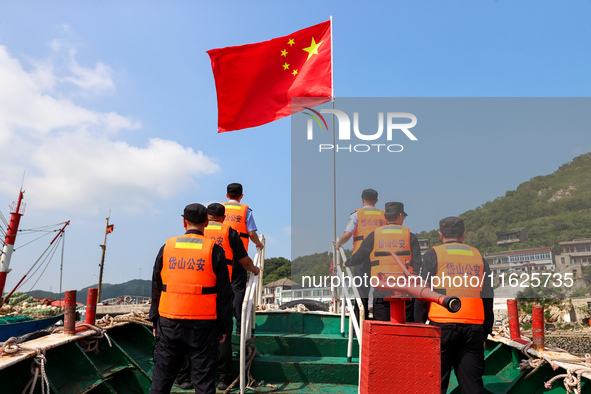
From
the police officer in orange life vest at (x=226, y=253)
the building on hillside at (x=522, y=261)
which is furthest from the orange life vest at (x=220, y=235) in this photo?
the building on hillside at (x=522, y=261)

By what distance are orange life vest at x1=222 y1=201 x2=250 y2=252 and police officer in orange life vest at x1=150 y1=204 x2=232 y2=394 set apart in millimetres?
1421

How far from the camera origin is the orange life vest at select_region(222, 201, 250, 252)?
4.75 meters

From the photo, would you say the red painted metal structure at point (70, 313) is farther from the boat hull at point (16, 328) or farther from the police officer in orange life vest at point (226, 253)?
the boat hull at point (16, 328)

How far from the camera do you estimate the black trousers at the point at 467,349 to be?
327cm

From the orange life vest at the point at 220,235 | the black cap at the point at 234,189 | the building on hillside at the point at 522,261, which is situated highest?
the black cap at the point at 234,189

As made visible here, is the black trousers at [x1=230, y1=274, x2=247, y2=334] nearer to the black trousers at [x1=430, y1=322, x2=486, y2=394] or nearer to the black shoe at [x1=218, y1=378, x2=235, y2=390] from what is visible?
the black shoe at [x1=218, y1=378, x2=235, y2=390]

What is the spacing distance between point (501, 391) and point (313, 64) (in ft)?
24.5

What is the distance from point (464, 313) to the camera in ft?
10.8

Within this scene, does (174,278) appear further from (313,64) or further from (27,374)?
(313,64)

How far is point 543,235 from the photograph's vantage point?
16.5 m

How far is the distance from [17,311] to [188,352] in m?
23.7

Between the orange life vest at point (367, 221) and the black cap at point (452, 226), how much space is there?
186 centimetres

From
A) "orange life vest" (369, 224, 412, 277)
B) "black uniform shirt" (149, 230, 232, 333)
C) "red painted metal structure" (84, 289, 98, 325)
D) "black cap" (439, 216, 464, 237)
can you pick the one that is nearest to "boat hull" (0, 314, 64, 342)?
"red painted metal structure" (84, 289, 98, 325)

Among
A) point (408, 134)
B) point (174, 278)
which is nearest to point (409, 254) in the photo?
point (174, 278)
